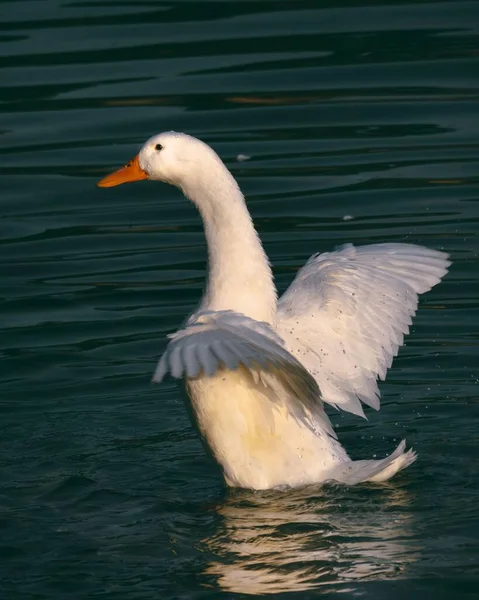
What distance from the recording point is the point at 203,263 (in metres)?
10.5

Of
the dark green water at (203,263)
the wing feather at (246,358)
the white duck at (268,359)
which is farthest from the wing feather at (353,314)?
the dark green water at (203,263)

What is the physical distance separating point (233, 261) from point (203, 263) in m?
3.27

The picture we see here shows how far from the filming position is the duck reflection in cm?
644

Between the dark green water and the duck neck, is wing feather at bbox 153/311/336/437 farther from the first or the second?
the dark green water

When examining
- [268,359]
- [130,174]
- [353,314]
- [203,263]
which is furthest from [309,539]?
[203,263]

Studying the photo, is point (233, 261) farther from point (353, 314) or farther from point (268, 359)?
point (353, 314)

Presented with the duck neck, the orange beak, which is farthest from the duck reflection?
the orange beak

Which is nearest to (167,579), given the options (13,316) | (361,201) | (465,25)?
(13,316)

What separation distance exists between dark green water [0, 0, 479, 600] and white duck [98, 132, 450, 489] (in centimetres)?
19

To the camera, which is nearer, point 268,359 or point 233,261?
point 268,359

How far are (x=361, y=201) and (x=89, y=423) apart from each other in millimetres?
3491

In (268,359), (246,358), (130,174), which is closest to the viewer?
(246,358)

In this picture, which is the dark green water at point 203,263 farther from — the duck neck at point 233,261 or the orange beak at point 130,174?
the orange beak at point 130,174

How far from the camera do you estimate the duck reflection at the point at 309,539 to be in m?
6.44
